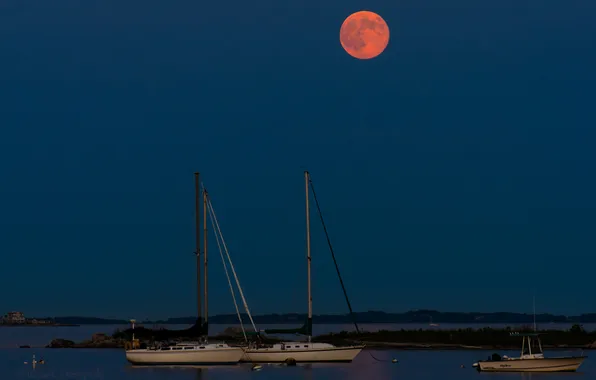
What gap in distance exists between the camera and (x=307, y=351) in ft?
292

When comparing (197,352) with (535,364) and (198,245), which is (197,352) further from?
(535,364)

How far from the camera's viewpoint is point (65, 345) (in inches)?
6383

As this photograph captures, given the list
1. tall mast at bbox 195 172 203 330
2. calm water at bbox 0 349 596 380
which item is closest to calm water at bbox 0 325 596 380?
calm water at bbox 0 349 596 380

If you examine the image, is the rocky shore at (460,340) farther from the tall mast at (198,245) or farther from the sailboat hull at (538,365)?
the sailboat hull at (538,365)

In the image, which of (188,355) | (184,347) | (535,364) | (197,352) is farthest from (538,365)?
(184,347)

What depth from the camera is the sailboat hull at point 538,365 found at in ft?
256

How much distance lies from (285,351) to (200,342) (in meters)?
8.14

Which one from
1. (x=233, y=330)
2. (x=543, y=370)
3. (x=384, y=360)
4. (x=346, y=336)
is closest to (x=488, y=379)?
(x=543, y=370)

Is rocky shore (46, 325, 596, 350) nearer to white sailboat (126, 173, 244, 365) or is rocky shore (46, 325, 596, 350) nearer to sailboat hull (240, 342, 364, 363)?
white sailboat (126, 173, 244, 365)

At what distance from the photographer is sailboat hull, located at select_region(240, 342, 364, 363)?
88812 mm

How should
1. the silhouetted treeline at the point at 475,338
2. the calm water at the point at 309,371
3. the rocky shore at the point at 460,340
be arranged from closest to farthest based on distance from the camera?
the calm water at the point at 309,371 < the rocky shore at the point at 460,340 < the silhouetted treeline at the point at 475,338

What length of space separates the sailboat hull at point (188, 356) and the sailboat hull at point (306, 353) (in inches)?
84.7

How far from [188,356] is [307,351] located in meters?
10.6

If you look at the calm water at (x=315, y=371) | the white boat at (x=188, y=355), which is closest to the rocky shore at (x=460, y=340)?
the calm water at (x=315, y=371)
